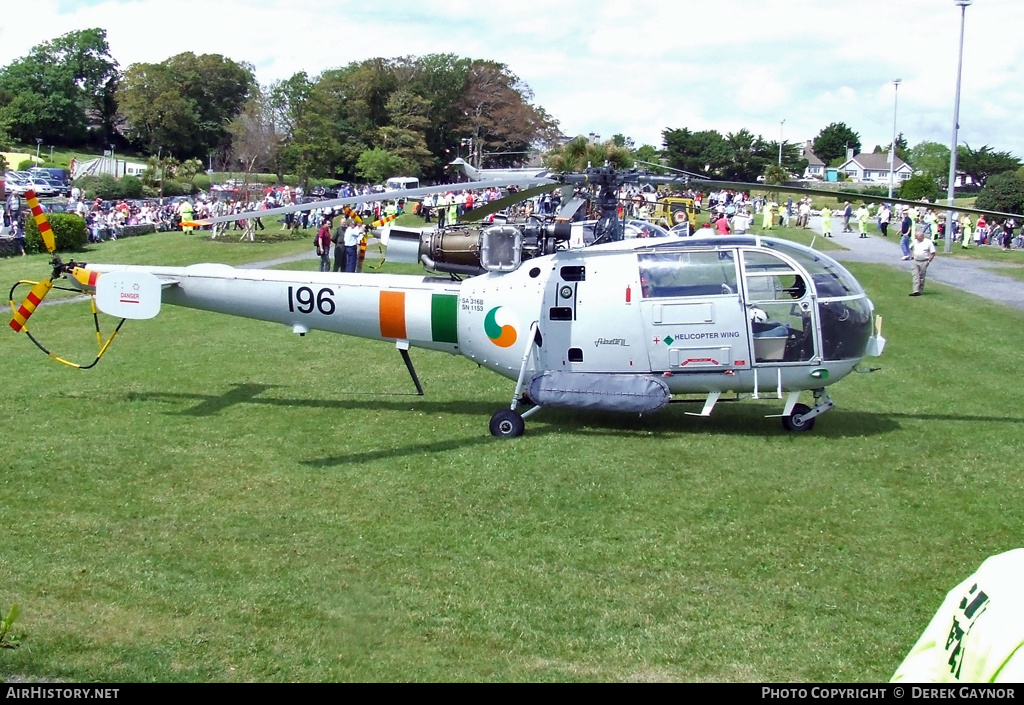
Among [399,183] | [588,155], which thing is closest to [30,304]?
[588,155]

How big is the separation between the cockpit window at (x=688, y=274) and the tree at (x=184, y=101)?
73249 millimetres

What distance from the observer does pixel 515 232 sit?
11773mm

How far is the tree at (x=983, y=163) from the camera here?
81125 mm

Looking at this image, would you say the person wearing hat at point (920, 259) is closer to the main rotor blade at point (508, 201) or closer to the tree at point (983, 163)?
the main rotor blade at point (508, 201)

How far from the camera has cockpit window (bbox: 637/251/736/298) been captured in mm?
11125

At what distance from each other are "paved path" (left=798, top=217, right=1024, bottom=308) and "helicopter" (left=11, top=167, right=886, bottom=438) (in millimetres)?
15393

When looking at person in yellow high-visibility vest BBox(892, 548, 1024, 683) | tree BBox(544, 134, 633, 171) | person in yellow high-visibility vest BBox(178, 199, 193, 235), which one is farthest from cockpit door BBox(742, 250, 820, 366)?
person in yellow high-visibility vest BBox(178, 199, 193, 235)

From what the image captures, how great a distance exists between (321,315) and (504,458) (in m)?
3.44

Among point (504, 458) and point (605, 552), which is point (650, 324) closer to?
point (504, 458)

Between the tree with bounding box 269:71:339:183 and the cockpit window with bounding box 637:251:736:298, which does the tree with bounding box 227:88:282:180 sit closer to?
the tree with bounding box 269:71:339:183

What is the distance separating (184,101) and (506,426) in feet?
252

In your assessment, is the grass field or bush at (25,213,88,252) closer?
the grass field

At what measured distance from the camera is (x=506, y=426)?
11.4 metres

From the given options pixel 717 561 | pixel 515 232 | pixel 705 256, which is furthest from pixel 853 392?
pixel 717 561
